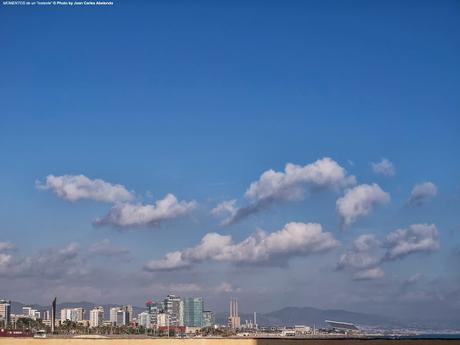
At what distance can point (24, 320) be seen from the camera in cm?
11938

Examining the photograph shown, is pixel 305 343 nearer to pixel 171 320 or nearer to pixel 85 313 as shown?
pixel 171 320

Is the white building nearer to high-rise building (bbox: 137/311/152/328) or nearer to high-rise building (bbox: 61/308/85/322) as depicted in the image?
high-rise building (bbox: 137/311/152/328)

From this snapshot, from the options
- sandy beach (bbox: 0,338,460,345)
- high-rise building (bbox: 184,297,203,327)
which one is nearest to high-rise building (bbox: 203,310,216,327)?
high-rise building (bbox: 184,297,203,327)

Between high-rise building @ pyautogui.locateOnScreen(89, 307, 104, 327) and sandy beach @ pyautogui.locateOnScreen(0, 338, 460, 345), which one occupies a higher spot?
high-rise building @ pyautogui.locateOnScreen(89, 307, 104, 327)

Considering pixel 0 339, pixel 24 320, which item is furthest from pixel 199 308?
pixel 0 339

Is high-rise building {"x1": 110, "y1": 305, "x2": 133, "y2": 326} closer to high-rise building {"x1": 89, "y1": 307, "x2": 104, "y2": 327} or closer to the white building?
high-rise building {"x1": 89, "y1": 307, "x2": 104, "y2": 327}

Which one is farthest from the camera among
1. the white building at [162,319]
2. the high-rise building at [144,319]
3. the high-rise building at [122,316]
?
the high-rise building at [122,316]

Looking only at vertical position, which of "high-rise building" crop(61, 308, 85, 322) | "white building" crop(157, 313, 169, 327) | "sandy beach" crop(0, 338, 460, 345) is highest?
"high-rise building" crop(61, 308, 85, 322)

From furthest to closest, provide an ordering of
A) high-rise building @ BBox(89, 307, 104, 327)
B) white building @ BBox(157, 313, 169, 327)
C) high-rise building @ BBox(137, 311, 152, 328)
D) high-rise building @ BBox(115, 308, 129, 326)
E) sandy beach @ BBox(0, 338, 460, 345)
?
high-rise building @ BBox(115, 308, 129, 326) < high-rise building @ BBox(137, 311, 152, 328) < high-rise building @ BBox(89, 307, 104, 327) < white building @ BBox(157, 313, 169, 327) < sandy beach @ BBox(0, 338, 460, 345)

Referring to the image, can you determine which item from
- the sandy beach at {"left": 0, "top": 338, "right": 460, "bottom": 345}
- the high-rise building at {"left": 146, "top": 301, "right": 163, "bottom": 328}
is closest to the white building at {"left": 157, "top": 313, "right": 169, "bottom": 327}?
the high-rise building at {"left": 146, "top": 301, "right": 163, "bottom": 328}

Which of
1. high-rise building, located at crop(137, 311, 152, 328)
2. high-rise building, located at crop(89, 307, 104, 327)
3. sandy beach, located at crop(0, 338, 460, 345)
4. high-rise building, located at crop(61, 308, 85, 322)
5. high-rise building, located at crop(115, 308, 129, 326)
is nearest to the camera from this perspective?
sandy beach, located at crop(0, 338, 460, 345)

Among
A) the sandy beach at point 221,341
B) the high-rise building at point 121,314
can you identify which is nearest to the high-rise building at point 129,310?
the high-rise building at point 121,314

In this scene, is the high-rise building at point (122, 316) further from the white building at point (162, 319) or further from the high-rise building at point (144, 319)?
the white building at point (162, 319)

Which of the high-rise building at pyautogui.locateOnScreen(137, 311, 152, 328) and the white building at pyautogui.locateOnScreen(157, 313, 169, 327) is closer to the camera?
the white building at pyautogui.locateOnScreen(157, 313, 169, 327)
